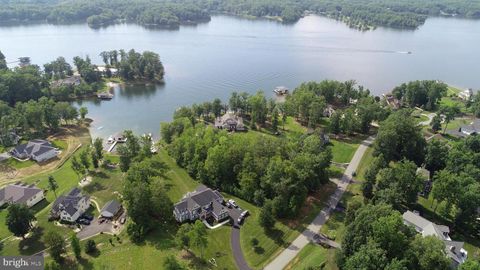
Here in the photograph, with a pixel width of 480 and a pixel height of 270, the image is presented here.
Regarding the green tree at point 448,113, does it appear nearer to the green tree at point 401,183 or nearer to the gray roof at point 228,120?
the green tree at point 401,183

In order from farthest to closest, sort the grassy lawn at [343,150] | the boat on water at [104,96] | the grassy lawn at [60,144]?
the boat on water at [104,96] → the grassy lawn at [60,144] → the grassy lawn at [343,150]

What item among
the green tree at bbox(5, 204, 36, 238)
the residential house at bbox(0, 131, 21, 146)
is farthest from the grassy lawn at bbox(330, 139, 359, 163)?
the residential house at bbox(0, 131, 21, 146)

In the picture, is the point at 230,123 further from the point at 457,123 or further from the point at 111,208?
the point at 457,123

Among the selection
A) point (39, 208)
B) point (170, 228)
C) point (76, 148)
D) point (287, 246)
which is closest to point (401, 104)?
point (287, 246)

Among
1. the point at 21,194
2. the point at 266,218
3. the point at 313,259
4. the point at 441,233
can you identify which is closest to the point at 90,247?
the point at 21,194

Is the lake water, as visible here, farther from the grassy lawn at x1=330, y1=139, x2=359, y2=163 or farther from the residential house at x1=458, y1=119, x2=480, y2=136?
the grassy lawn at x1=330, y1=139, x2=359, y2=163

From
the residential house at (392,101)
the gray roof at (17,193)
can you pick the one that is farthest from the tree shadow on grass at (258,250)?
the residential house at (392,101)
